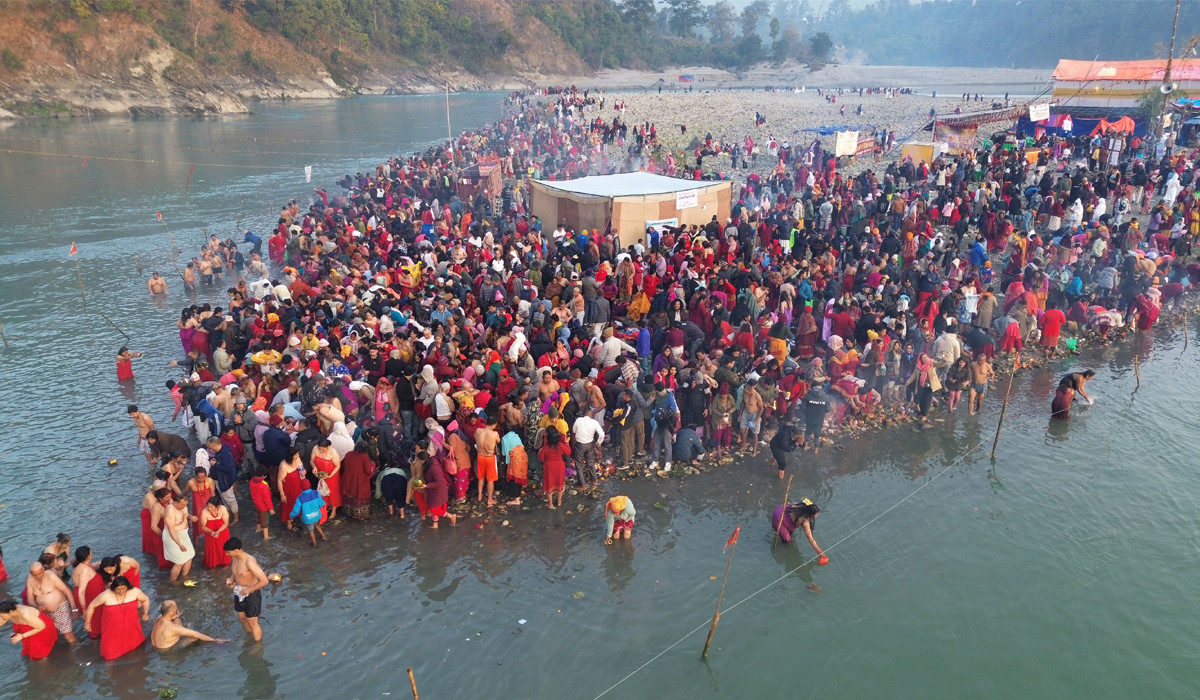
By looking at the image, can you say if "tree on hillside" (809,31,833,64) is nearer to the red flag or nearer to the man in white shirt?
the man in white shirt

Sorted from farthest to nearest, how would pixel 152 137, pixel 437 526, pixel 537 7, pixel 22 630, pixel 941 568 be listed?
pixel 537 7
pixel 152 137
pixel 437 526
pixel 941 568
pixel 22 630

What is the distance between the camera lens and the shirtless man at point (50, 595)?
7004mm

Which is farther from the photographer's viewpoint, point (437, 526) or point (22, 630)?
point (437, 526)

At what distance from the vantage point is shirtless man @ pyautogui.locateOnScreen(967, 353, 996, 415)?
11586 mm

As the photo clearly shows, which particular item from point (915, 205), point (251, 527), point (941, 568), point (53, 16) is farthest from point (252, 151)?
point (941, 568)

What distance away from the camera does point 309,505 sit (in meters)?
8.60

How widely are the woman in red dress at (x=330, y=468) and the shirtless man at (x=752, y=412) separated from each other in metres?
5.32

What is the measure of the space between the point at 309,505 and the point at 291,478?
16.3 inches

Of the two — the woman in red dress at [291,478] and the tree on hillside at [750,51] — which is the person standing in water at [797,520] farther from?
the tree on hillside at [750,51]

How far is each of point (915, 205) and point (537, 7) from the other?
341ft

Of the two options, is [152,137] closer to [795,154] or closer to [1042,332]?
[795,154]

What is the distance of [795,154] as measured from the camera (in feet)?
105

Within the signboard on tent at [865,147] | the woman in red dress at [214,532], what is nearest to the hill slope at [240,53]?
the signboard on tent at [865,147]

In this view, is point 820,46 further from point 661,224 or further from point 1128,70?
point 661,224
